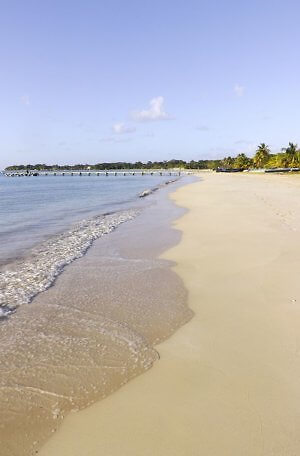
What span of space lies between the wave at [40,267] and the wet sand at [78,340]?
32 centimetres

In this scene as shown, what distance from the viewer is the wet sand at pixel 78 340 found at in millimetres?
4234

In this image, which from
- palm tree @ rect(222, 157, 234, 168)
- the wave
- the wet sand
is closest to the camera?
the wet sand

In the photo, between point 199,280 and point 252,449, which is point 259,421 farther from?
point 199,280

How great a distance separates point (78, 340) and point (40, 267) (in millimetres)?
5255

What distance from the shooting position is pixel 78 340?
19.6 feet

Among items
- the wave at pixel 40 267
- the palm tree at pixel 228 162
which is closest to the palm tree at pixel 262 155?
the palm tree at pixel 228 162

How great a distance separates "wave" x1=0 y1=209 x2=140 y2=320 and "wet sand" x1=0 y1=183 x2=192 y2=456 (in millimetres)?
318

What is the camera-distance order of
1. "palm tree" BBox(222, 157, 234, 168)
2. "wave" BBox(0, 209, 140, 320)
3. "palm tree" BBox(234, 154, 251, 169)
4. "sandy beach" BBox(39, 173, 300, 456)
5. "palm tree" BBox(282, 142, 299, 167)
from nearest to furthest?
"sandy beach" BBox(39, 173, 300, 456) < "wave" BBox(0, 209, 140, 320) < "palm tree" BBox(282, 142, 299, 167) < "palm tree" BBox(234, 154, 251, 169) < "palm tree" BBox(222, 157, 234, 168)

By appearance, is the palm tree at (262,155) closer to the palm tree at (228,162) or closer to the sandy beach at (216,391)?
the palm tree at (228,162)

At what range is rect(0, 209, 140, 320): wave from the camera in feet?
27.1

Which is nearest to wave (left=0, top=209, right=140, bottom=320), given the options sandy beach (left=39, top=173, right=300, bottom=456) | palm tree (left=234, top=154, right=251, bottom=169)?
sandy beach (left=39, top=173, right=300, bottom=456)

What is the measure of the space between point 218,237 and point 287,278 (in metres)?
5.50

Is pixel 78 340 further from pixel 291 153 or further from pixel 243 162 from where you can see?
pixel 243 162

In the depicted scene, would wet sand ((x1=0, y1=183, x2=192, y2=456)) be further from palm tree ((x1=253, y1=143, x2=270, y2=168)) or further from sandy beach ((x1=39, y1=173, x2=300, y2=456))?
palm tree ((x1=253, y1=143, x2=270, y2=168))
